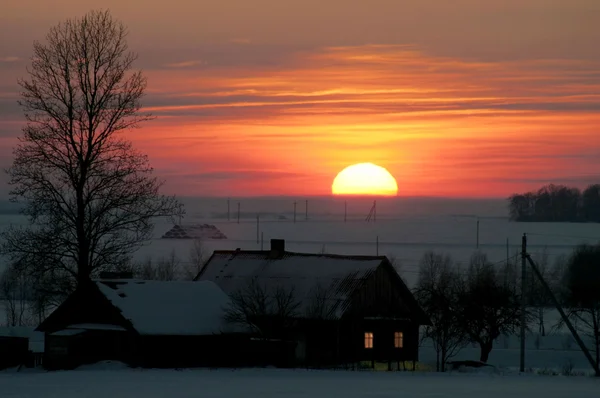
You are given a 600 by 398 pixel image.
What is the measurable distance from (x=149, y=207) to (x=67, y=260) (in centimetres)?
378

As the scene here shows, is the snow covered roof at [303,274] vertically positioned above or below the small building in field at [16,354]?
above

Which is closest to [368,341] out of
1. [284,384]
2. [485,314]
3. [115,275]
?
[485,314]

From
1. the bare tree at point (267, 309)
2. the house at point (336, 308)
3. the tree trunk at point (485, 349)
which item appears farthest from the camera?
the tree trunk at point (485, 349)

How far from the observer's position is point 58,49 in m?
38.9

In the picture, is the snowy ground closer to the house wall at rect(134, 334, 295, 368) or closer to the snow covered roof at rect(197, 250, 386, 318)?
the house wall at rect(134, 334, 295, 368)

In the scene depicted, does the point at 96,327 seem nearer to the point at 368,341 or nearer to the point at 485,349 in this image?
the point at 368,341

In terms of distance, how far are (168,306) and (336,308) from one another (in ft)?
26.7

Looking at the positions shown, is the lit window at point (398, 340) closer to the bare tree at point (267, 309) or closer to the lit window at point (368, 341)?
the lit window at point (368, 341)

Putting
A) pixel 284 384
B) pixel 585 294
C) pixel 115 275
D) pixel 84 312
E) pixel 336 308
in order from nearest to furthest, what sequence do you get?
pixel 284 384 → pixel 84 312 → pixel 115 275 → pixel 336 308 → pixel 585 294

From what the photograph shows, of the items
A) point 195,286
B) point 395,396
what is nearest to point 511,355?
point 195,286

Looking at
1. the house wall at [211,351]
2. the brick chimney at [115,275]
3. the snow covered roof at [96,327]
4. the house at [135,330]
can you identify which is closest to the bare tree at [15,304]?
the brick chimney at [115,275]

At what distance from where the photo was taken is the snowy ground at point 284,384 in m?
26.7

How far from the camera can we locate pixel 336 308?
4619cm

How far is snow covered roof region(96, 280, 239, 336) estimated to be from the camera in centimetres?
4050
